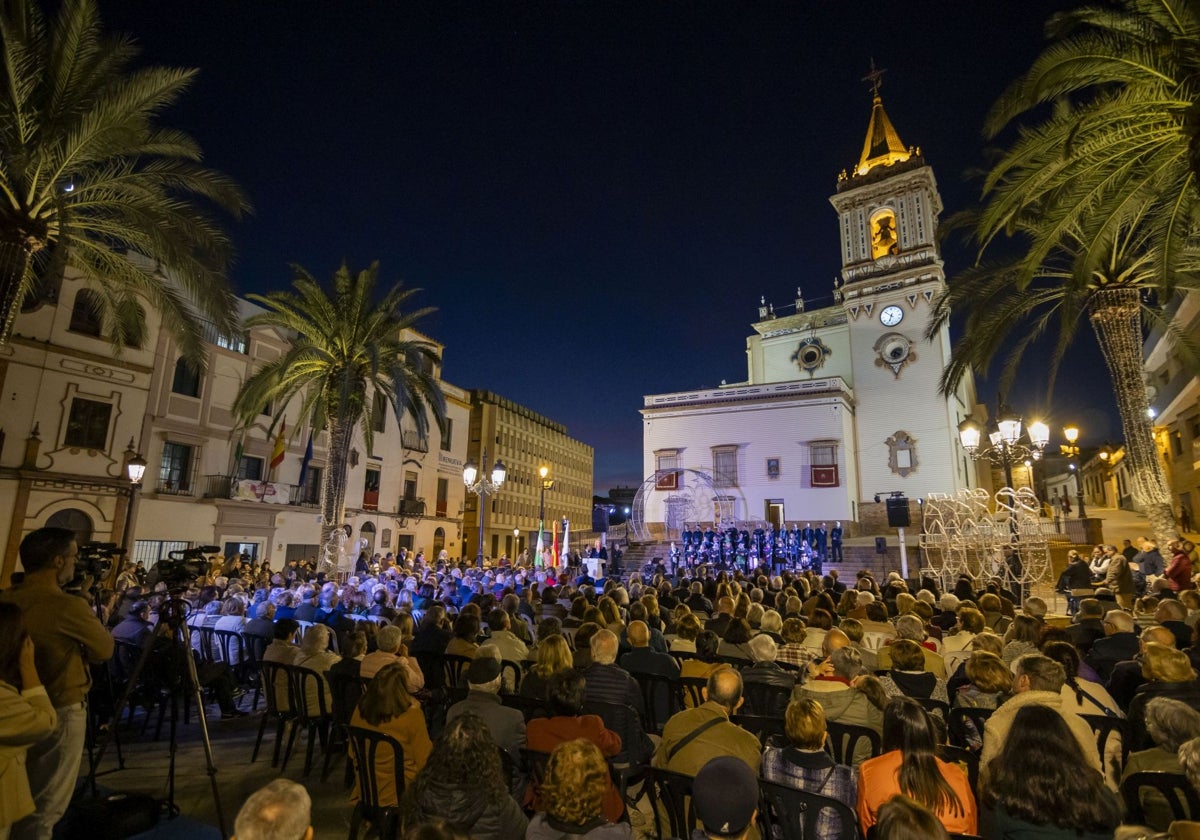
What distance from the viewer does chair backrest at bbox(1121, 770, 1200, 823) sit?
301 cm

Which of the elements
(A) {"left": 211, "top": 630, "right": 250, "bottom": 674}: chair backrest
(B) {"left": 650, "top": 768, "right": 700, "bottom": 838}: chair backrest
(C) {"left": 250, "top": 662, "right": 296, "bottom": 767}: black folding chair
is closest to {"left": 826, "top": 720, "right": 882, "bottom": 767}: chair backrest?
(B) {"left": 650, "top": 768, "right": 700, "bottom": 838}: chair backrest

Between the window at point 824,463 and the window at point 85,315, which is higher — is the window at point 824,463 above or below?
below

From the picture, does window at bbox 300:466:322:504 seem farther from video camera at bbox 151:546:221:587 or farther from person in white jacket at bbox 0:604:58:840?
person in white jacket at bbox 0:604:58:840

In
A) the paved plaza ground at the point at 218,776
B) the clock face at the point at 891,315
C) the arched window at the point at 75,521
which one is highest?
the clock face at the point at 891,315

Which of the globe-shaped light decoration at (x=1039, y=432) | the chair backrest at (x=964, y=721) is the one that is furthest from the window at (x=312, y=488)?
the chair backrest at (x=964, y=721)

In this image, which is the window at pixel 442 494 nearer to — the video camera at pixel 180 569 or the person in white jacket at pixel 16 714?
the video camera at pixel 180 569

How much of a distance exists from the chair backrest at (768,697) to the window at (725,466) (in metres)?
28.2

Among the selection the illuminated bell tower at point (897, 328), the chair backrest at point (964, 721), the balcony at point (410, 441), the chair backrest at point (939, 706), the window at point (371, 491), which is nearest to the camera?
the chair backrest at point (964, 721)

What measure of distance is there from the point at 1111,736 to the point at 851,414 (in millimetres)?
30944

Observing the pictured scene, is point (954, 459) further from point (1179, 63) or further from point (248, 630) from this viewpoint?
point (248, 630)

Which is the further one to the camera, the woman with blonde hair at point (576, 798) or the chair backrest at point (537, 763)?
the chair backrest at point (537, 763)

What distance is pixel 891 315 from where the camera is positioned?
33.5 m

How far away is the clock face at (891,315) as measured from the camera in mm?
33281

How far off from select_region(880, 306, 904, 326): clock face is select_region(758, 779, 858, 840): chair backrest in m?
34.5
